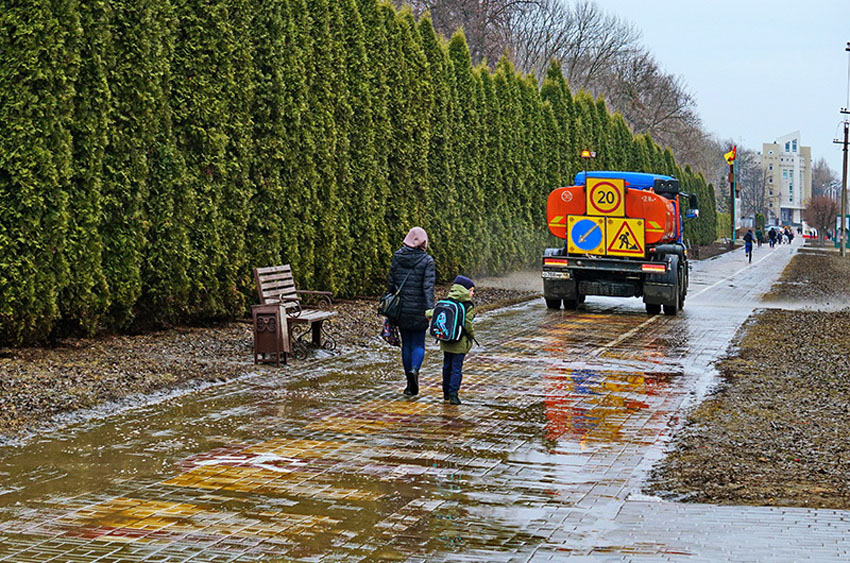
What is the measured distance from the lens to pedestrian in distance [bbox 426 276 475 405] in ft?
34.5

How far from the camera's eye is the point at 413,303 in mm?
11086

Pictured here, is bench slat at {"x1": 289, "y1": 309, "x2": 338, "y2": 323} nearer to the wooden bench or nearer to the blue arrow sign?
the wooden bench

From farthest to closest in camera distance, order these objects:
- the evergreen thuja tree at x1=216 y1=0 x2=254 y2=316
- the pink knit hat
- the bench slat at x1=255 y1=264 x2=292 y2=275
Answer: the evergreen thuja tree at x1=216 y1=0 x2=254 y2=316 → the bench slat at x1=255 y1=264 x2=292 y2=275 → the pink knit hat

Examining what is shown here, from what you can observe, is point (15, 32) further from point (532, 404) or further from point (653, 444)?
point (653, 444)

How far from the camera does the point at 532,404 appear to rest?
34.8 feet

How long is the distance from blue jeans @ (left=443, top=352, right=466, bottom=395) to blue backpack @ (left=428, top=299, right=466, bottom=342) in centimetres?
18

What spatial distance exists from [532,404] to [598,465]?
8.66 ft

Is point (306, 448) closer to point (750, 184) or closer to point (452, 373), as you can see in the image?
point (452, 373)

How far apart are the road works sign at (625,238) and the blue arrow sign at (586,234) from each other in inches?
8.3

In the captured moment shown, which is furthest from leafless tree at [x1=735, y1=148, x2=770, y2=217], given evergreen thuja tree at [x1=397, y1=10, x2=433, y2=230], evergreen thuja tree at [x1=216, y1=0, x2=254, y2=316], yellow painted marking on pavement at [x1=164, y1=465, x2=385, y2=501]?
yellow painted marking on pavement at [x1=164, y1=465, x2=385, y2=501]

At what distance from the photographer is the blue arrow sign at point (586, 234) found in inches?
897

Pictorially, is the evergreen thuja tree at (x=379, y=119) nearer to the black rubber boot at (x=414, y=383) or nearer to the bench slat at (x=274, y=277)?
the bench slat at (x=274, y=277)

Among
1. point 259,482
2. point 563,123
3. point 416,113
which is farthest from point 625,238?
point 563,123

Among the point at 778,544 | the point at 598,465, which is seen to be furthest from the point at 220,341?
the point at 778,544
